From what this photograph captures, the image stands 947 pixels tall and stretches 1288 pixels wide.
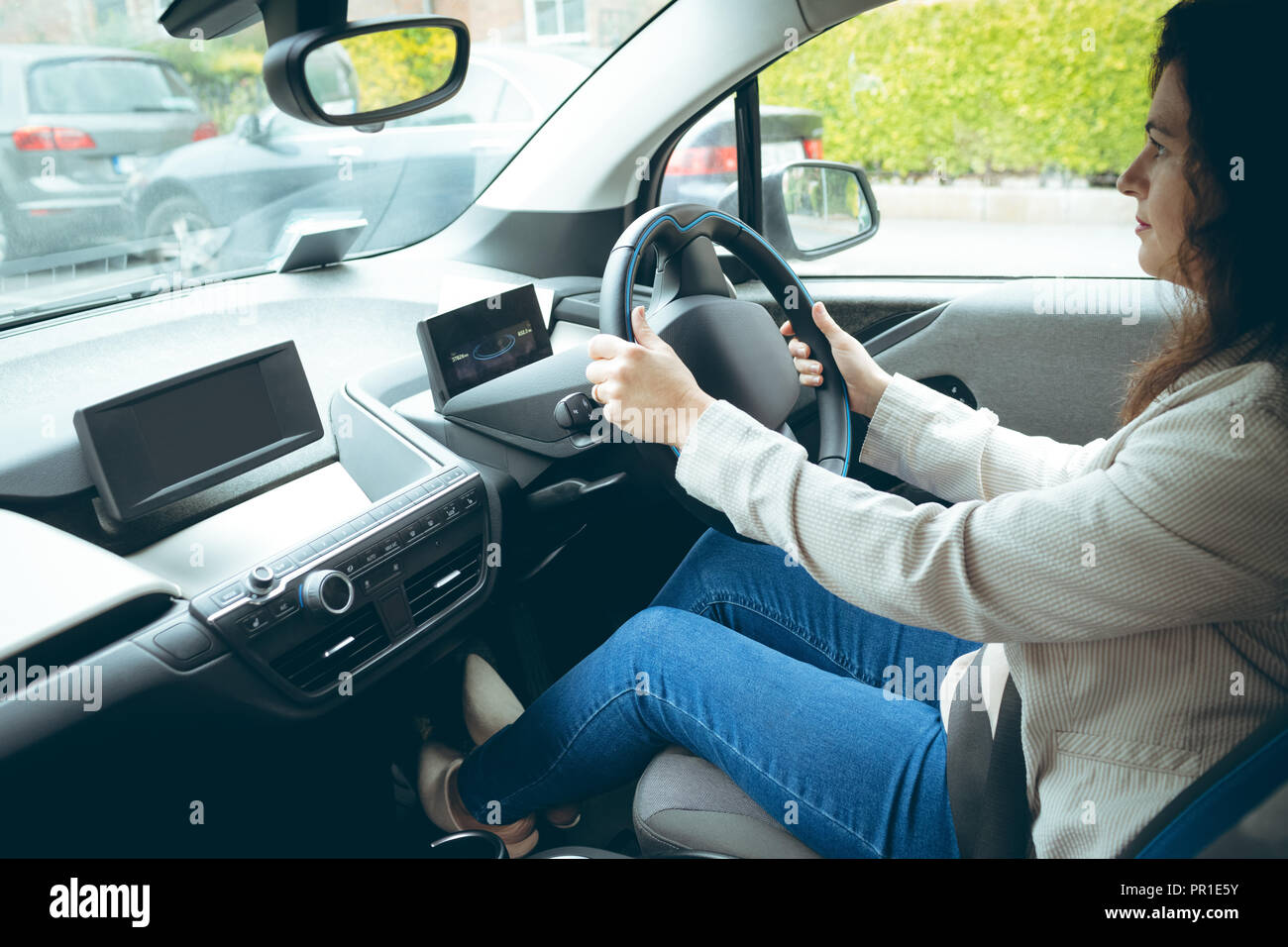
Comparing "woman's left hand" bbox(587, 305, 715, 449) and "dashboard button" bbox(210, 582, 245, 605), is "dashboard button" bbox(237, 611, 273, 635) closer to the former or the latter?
"dashboard button" bbox(210, 582, 245, 605)

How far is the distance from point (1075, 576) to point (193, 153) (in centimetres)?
192

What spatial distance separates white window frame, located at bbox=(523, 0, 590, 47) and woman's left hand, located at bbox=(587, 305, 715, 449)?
1690 millimetres

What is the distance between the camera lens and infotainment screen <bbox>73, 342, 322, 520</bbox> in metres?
1.20

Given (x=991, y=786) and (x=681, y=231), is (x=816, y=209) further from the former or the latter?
(x=991, y=786)

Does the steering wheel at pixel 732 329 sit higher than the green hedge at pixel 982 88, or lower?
lower

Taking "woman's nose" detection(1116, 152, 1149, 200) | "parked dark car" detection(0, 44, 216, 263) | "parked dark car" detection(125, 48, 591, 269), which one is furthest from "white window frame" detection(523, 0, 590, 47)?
"woman's nose" detection(1116, 152, 1149, 200)

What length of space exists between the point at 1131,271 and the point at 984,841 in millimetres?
1527

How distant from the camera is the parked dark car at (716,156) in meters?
2.21

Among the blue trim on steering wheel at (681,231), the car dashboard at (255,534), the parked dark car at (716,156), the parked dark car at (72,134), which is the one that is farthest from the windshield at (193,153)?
the blue trim on steering wheel at (681,231)

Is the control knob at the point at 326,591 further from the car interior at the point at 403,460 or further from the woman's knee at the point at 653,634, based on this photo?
the woman's knee at the point at 653,634

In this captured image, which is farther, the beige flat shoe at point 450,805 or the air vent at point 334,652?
the beige flat shoe at point 450,805

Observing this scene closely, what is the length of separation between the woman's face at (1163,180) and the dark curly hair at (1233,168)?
0.03 feet

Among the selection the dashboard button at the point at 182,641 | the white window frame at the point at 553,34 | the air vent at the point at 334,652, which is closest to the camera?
the dashboard button at the point at 182,641

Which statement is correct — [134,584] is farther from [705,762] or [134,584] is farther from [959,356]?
[959,356]
